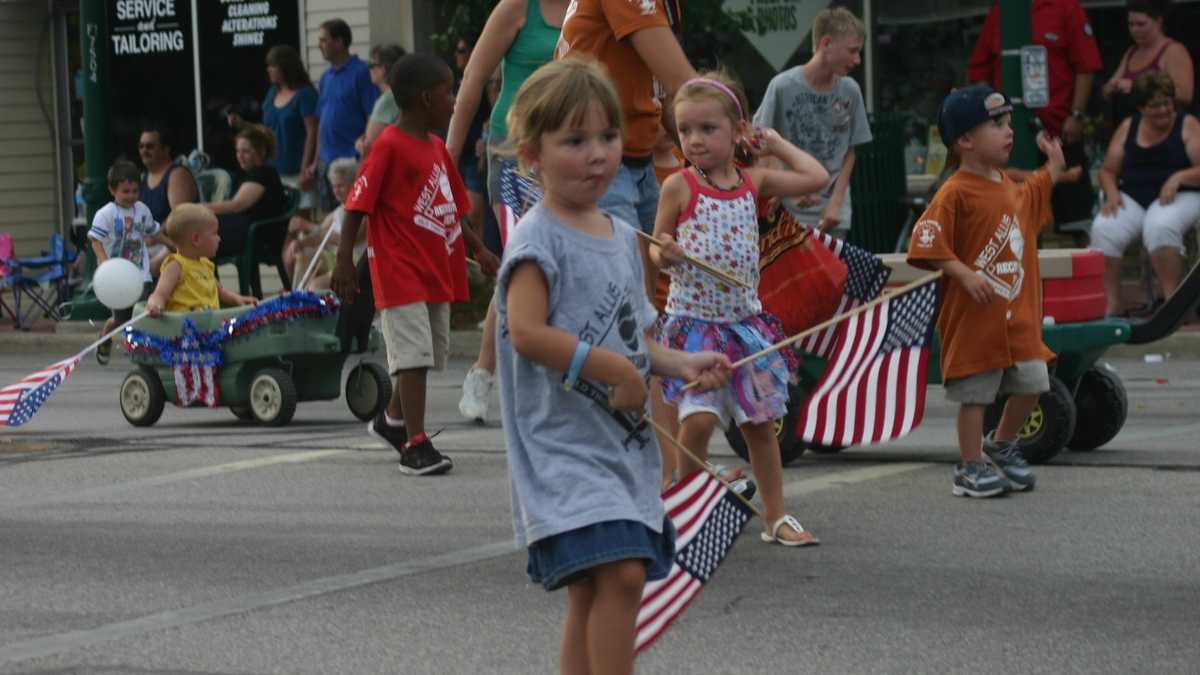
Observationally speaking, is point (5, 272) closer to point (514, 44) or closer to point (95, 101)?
point (95, 101)

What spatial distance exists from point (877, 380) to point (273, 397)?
200 inches

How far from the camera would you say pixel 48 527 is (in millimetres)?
8195

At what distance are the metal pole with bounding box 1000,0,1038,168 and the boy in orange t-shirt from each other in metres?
6.19

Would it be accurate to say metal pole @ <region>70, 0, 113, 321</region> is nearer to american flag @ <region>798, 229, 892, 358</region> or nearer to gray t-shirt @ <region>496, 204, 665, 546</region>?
american flag @ <region>798, 229, 892, 358</region>

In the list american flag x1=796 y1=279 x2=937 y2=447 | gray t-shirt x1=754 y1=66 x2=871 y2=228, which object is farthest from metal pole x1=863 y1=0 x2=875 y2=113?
american flag x1=796 y1=279 x2=937 y2=447

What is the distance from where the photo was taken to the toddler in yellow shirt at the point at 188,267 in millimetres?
11938

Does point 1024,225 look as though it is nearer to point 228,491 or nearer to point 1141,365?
point 228,491

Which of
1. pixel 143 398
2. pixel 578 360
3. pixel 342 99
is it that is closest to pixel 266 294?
pixel 342 99

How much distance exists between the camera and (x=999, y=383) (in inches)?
325

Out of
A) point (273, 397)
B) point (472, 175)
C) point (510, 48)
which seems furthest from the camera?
point (472, 175)

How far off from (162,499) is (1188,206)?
24.5 ft

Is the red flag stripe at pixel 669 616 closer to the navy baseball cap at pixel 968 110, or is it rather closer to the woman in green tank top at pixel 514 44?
the navy baseball cap at pixel 968 110

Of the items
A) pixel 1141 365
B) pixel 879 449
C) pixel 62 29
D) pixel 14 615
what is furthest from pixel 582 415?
pixel 62 29

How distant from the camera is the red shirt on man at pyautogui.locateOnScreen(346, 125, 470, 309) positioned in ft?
30.3
